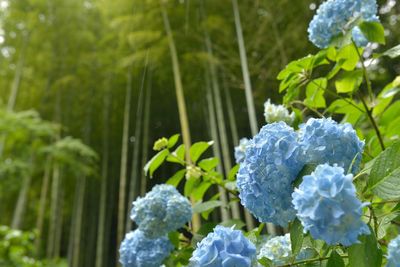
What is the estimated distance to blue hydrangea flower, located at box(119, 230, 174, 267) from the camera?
726 millimetres

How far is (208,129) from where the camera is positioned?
2973 millimetres

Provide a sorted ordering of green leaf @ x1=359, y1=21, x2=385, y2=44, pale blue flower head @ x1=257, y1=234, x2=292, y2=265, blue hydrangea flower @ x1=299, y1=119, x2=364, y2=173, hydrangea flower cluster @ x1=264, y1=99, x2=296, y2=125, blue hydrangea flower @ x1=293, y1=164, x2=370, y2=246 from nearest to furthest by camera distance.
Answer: blue hydrangea flower @ x1=293, y1=164, x2=370, y2=246 → blue hydrangea flower @ x1=299, y1=119, x2=364, y2=173 → pale blue flower head @ x1=257, y1=234, x2=292, y2=265 → green leaf @ x1=359, y1=21, x2=385, y2=44 → hydrangea flower cluster @ x1=264, y1=99, x2=296, y2=125

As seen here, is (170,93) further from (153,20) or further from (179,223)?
(179,223)

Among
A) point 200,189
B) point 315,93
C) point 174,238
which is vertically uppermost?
point 315,93

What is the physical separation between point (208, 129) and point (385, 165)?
8.43ft

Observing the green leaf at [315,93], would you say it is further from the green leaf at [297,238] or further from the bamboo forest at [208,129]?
the green leaf at [297,238]

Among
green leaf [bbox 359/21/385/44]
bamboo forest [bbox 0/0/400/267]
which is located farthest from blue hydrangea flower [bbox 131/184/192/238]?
green leaf [bbox 359/21/385/44]

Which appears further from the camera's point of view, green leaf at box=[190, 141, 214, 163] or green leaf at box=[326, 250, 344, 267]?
green leaf at box=[190, 141, 214, 163]

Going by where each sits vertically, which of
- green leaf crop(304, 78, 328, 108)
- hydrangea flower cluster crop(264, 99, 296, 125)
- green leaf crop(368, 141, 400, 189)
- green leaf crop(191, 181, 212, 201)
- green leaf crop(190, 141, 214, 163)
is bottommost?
green leaf crop(368, 141, 400, 189)

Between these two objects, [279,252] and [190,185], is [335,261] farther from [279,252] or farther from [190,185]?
Answer: [190,185]

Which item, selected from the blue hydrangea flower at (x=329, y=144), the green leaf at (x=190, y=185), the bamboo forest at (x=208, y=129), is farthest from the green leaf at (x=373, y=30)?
the green leaf at (x=190, y=185)

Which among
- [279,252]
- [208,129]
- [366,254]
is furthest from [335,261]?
[208,129]

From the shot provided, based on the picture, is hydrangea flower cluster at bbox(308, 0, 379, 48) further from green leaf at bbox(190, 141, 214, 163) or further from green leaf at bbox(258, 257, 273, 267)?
green leaf at bbox(258, 257, 273, 267)

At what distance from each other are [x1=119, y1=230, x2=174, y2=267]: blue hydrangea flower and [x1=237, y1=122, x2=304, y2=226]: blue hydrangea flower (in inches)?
13.1
